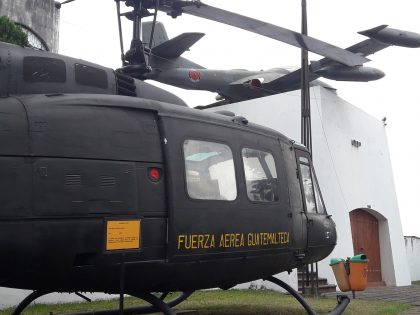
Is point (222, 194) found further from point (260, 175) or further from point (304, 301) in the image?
point (304, 301)

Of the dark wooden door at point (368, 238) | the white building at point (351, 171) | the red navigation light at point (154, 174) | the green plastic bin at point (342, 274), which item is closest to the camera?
the red navigation light at point (154, 174)

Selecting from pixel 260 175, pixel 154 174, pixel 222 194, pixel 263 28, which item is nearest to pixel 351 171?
pixel 263 28

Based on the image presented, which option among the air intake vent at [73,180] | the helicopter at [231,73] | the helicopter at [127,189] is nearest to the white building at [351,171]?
the helicopter at [231,73]

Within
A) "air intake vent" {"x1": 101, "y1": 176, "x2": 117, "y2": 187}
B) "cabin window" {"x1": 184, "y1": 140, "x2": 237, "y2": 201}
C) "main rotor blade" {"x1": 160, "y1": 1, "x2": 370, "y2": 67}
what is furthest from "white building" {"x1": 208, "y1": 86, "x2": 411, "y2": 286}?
"air intake vent" {"x1": 101, "y1": 176, "x2": 117, "y2": 187}

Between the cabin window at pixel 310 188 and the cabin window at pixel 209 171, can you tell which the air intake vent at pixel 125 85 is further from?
the cabin window at pixel 310 188

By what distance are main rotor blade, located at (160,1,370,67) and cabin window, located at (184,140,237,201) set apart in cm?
309

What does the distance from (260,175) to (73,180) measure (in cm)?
237

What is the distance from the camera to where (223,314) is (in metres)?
8.05

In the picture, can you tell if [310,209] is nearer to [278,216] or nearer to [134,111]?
[278,216]

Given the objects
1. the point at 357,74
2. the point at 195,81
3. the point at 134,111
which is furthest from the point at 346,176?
the point at 134,111

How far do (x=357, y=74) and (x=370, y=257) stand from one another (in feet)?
24.3

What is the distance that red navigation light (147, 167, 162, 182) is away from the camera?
4.60m

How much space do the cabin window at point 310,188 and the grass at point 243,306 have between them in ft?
7.43

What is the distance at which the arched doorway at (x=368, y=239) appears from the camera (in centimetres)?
1647
